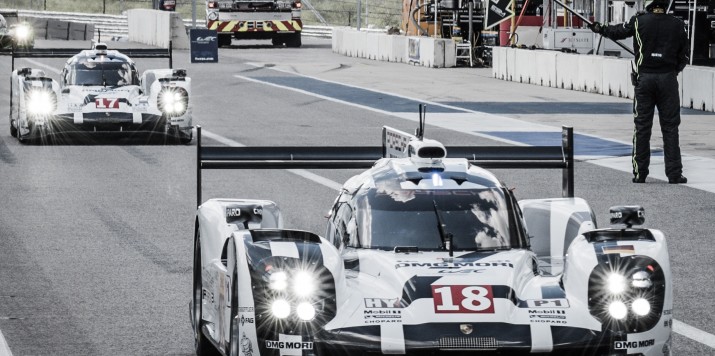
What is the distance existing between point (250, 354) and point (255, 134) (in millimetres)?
17744

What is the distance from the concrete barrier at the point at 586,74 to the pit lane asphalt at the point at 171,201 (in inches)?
27.4

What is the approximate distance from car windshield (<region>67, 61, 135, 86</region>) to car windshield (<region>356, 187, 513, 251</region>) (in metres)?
14.6

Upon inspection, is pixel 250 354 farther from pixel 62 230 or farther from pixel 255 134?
pixel 255 134

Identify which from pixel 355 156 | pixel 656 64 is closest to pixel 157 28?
pixel 656 64

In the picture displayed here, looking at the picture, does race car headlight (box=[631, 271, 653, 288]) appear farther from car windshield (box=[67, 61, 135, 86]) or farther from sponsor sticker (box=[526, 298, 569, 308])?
car windshield (box=[67, 61, 135, 86])

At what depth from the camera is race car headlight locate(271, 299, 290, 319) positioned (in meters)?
7.43

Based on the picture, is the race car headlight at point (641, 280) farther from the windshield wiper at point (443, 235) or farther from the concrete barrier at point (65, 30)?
the concrete barrier at point (65, 30)

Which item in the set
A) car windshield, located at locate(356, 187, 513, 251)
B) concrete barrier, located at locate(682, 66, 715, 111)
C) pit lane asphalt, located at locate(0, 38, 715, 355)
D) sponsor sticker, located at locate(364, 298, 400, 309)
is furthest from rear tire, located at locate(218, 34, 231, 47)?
sponsor sticker, located at locate(364, 298, 400, 309)

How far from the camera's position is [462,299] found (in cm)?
758

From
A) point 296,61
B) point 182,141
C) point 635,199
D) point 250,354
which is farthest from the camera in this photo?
point 296,61

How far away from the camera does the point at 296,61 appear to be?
50375mm

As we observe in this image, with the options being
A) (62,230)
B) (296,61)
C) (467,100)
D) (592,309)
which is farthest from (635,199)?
(296,61)

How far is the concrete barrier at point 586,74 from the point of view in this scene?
101ft

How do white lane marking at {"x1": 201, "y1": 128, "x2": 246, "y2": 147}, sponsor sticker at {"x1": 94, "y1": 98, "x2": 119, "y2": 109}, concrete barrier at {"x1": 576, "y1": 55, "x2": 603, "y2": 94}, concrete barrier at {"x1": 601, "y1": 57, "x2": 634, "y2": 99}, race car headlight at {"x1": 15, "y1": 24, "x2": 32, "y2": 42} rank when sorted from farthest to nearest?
race car headlight at {"x1": 15, "y1": 24, "x2": 32, "y2": 42}
concrete barrier at {"x1": 576, "y1": 55, "x2": 603, "y2": 94}
concrete barrier at {"x1": 601, "y1": 57, "x2": 634, "y2": 99}
white lane marking at {"x1": 201, "y1": 128, "x2": 246, "y2": 147}
sponsor sticker at {"x1": 94, "y1": 98, "x2": 119, "y2": 109}
